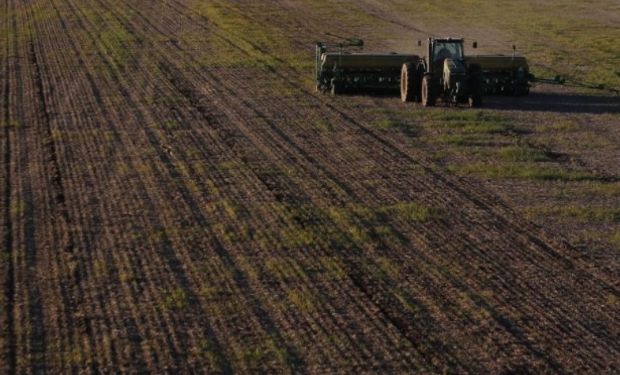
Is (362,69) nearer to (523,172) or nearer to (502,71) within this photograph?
(502,71)

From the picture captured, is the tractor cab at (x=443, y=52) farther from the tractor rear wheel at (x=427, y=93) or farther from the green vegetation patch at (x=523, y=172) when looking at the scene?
the green vegetation patch at (x=523, y=172)

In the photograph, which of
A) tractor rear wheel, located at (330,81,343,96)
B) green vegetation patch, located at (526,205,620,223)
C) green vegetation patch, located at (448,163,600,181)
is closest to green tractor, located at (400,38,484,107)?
tractor rear wheel, located at (330,81,343,96)

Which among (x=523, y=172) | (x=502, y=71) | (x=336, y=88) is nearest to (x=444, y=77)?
(x=502, y=71)

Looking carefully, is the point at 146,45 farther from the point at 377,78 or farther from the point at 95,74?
the point at 377,78

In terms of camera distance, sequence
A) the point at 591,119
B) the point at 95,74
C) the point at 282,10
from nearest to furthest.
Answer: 1. the point at 591,119
2. the point at 95,74
3. the point at 282,10

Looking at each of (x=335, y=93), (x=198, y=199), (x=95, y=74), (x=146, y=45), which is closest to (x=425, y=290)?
(x=198, y=199)

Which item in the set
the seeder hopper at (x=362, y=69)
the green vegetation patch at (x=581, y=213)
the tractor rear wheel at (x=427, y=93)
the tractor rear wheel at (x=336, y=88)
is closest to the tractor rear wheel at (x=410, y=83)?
the tractor rear wheel at (x=427, y=93)
